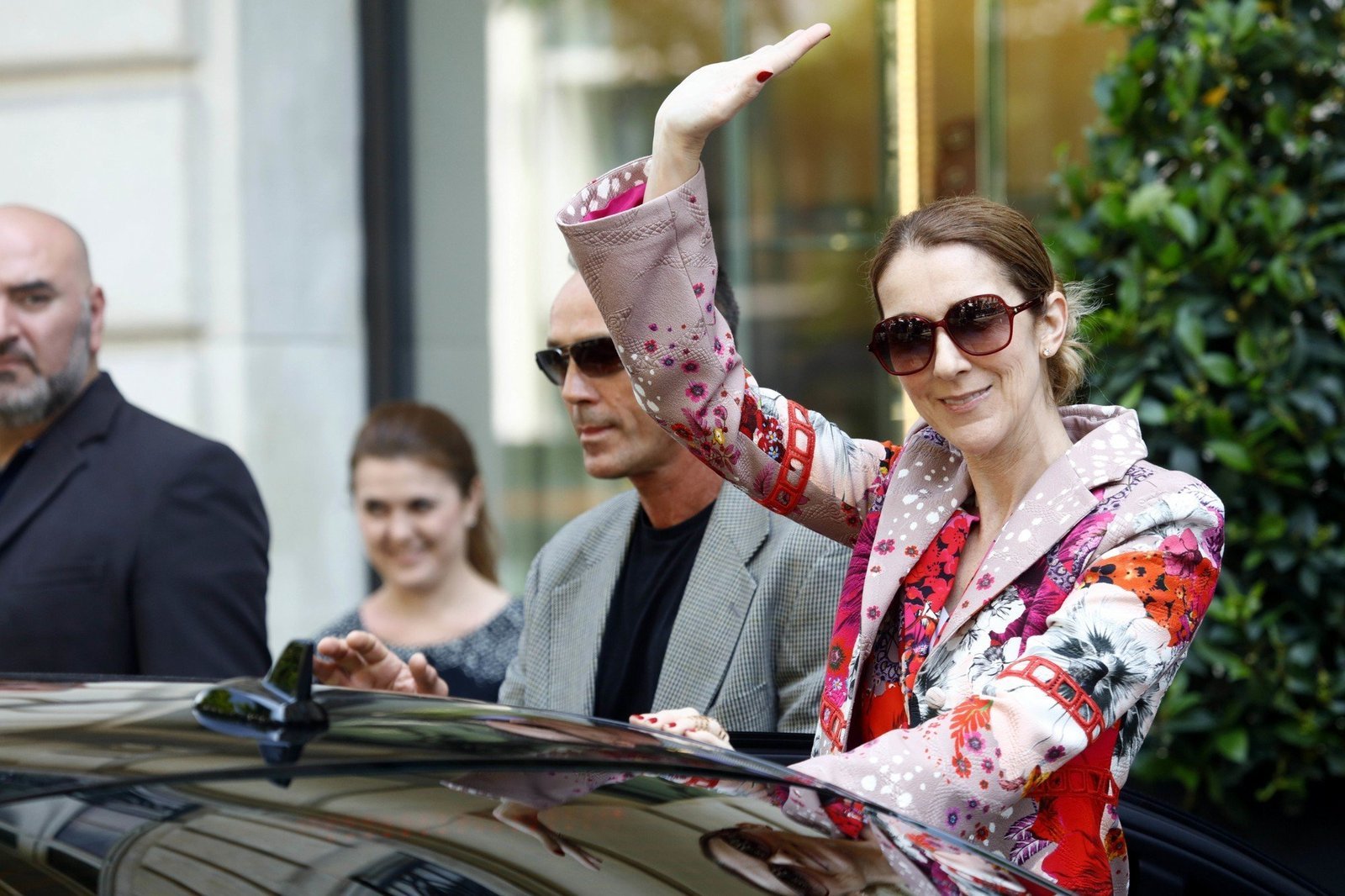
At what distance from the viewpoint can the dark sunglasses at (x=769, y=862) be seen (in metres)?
1.31

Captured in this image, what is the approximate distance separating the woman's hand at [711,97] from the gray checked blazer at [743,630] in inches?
37.3

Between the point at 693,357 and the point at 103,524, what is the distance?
148 cm

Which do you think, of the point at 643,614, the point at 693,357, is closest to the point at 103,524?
the point at 643,614

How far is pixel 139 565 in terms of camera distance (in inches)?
118

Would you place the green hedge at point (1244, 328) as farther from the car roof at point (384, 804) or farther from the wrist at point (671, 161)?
the car roof at point (384, 804)

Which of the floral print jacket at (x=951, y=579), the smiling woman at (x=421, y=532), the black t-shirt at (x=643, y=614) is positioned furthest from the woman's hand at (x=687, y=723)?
the smiling woman at (x=421, y=532)

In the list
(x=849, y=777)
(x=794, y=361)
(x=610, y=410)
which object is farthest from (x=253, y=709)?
(x=794, y=361)

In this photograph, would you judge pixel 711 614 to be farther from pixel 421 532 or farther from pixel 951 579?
pixel 421 532

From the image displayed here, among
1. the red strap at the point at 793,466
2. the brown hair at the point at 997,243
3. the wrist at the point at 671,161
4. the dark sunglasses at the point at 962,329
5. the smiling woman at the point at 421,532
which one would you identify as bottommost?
the smiling woman at the point at 421,532

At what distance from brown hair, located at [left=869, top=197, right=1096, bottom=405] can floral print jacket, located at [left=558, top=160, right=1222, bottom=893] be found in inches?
2.8

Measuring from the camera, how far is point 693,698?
2.67 metres

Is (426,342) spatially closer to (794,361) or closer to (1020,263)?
(794,361)

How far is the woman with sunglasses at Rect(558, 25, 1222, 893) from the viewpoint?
1690 millimetres

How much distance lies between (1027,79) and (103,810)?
4.71 metres
